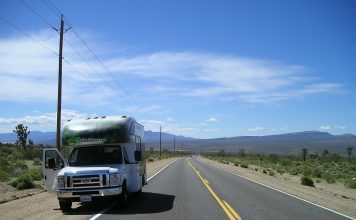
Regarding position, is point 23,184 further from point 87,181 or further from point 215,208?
point 215,208

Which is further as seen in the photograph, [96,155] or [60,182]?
[96,155]

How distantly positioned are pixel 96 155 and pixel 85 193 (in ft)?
6.71

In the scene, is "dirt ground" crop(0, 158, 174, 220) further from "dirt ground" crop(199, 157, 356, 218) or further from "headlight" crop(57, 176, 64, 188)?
"dirt ground" crop(199, 157, 356, 218)

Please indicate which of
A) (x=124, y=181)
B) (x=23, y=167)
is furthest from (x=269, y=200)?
(x=23, y=167)

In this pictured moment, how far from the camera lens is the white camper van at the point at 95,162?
14953 mm

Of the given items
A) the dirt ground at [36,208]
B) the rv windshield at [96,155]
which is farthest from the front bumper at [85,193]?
the rv windshield at [96,155]

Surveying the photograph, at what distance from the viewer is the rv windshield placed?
54.2 feet

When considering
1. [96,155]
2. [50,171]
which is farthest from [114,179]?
[50,171]

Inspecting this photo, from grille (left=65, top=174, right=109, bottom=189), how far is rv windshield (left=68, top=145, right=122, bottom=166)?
1.47 meters

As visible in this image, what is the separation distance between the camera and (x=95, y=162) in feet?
54.2

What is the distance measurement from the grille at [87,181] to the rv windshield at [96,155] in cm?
147

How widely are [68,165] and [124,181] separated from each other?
1940 mm

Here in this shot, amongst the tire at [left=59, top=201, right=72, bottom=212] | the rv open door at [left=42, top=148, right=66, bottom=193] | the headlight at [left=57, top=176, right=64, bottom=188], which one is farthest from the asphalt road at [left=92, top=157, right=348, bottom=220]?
A: the rv open door at [left=42, top=148, right=66, bottom=193]

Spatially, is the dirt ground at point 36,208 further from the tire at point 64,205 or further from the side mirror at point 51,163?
the side mirror at point 51,163
